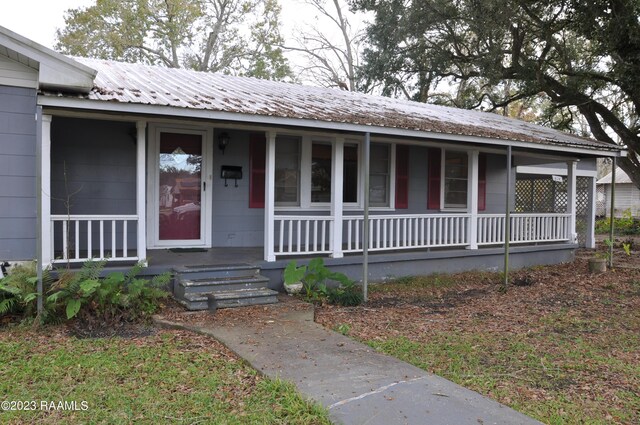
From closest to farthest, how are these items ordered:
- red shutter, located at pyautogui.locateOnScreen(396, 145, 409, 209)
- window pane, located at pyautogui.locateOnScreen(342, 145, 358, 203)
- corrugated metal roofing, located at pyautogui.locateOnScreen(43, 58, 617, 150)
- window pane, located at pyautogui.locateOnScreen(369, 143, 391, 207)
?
corrugated metal roofing, located at pyautogui.locateOnScreen(43, 58, 617, 150), window pane, located at pyautogui.locateOnScreen(342, 145, 358, 203), window pane, located at pyautogui.locateOnScreen(369, 143, 391, 207), red shutter, located at pyautogui.locateOnScreen(396, 145, 409, 209)

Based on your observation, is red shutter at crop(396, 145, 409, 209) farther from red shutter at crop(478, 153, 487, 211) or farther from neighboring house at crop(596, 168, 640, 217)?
neighboring house at crop(596, 168, 640, 217)

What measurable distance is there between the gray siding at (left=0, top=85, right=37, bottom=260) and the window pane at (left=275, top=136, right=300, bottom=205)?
393 cm

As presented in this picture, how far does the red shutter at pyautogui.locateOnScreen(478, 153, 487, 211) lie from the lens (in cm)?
1177

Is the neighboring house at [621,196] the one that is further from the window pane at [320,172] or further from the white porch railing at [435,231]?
the window pane at [320,172]

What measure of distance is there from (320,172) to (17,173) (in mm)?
4948

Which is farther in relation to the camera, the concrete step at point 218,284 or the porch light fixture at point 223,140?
the porch light fixture at point 223,140

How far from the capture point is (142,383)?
4.05 meters

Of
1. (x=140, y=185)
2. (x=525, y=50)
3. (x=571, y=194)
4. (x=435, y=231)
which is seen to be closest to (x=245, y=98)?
(x=140, y=185)

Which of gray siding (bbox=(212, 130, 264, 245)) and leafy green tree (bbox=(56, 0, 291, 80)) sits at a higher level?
leafy green tree (bbox=(56, 0, 291, 80))

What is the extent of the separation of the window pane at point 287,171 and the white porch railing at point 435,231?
445 millimetres

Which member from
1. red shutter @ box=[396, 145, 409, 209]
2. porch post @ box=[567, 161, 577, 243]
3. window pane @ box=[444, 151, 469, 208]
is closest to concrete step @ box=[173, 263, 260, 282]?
red shutter @ box=[396, 145, 409, 209]

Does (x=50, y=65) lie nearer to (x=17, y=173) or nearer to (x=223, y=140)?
(x=17, y=173)

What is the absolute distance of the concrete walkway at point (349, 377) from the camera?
3.49 meters

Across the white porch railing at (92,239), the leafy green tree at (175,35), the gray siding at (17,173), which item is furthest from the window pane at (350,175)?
the leafy green tree at (175,35)
